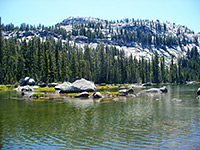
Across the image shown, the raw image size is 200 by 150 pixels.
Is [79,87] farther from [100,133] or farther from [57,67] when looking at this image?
[57,67]

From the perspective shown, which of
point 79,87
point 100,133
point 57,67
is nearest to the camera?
point 100,133

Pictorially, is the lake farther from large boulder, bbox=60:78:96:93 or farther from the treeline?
the treeline

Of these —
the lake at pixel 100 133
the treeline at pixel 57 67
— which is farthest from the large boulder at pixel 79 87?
the treeline at pixel 57 67

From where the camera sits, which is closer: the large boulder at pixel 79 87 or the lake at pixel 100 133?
the lake at pixel 100 133

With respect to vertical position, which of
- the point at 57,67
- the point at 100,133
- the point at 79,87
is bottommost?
the point at 100,133

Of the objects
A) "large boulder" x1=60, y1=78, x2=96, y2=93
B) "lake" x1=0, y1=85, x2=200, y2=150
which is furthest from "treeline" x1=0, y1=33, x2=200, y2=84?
"lake" x1=0, y1=85, x2=200, y2=150

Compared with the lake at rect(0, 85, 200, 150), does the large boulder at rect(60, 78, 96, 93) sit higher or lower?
higher

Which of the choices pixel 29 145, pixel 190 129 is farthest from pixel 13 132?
pixel 190 129

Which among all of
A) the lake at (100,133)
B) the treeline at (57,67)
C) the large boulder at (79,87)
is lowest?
the lake at (100,133)

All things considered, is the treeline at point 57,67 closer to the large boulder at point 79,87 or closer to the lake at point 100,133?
the large boulder at point 79,87

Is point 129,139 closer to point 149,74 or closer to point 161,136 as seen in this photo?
point 161,136

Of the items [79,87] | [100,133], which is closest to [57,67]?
[79,87]

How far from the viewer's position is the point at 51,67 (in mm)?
100938

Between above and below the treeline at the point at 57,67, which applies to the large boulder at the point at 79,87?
below
